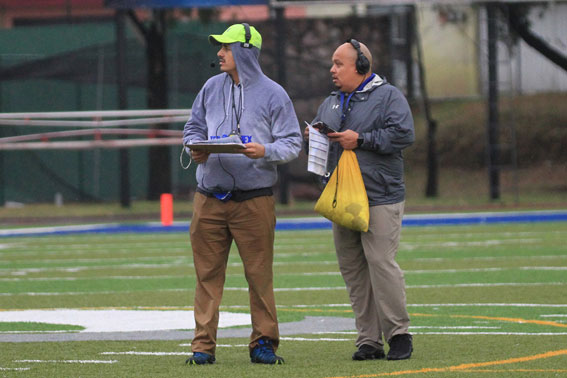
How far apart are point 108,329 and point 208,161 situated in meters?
2.40

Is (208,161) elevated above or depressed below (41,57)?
below

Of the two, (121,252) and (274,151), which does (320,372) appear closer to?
(274,151)

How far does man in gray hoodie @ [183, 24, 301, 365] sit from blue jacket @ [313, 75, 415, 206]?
36 cm

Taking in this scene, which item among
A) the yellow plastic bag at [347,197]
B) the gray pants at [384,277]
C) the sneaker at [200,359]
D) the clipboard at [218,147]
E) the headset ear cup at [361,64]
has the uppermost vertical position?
the headset ear cup at [361,64]

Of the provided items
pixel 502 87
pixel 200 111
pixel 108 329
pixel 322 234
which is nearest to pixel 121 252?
pixel 322 234

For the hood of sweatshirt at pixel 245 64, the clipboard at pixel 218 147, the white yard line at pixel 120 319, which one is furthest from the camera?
the white yard line at pixel 120 319

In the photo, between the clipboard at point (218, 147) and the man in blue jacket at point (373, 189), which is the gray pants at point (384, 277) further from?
the clipboard at point (218, 147)

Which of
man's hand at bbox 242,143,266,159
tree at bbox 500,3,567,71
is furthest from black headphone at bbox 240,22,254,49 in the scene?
tree at bbox 500,3,567,71

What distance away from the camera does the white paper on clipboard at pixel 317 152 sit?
802 centimetres

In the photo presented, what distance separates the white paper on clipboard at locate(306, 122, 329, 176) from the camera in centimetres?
802

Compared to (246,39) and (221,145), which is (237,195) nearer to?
(221,145)

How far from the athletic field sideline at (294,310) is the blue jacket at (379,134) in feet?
3.57

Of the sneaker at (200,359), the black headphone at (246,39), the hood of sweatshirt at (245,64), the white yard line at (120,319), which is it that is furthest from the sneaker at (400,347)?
the white yard line at (120,319)

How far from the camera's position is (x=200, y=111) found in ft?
26.8
